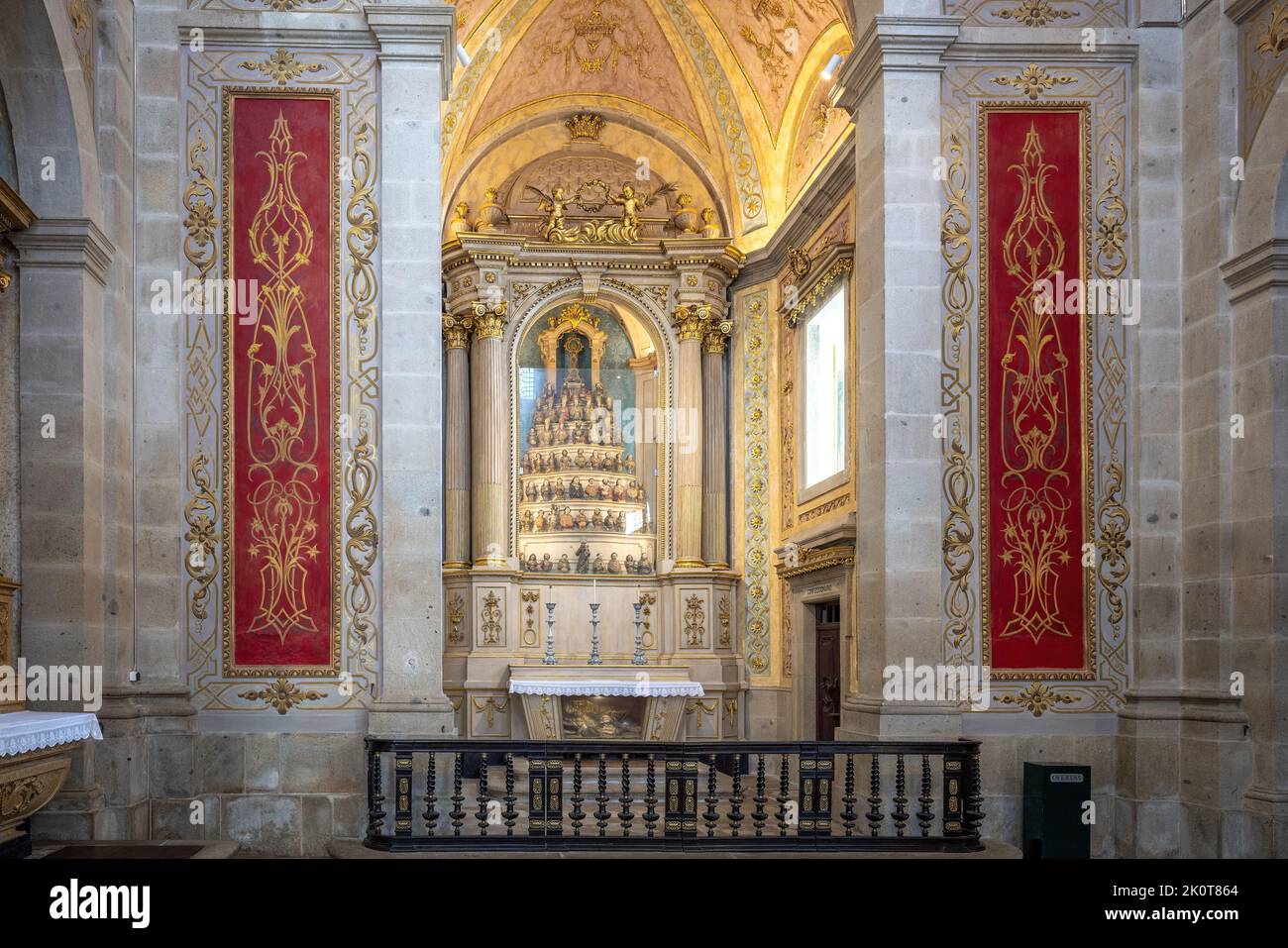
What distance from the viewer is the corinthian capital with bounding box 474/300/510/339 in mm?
16594

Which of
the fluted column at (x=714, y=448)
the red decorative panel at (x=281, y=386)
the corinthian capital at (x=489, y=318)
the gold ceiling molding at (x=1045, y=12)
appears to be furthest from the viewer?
the fluted column at (x=714, y=448)

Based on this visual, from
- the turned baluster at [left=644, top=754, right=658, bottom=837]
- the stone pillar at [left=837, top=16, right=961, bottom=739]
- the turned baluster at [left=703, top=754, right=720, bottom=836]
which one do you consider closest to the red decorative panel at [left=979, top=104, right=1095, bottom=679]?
the stone pillar at [left=837, top=16, right=961, bottom=739]

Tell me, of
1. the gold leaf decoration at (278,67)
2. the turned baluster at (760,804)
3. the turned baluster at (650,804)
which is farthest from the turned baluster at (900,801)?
the gold leaf decoration at (278,67)

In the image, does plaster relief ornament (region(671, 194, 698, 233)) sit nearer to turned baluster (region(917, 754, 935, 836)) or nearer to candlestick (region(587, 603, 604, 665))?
candlestick (region(587, 603, 604, 665))

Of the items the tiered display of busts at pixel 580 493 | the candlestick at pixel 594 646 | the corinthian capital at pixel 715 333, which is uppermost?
the corinthian capital at pixel 715 333

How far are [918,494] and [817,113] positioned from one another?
6276mm

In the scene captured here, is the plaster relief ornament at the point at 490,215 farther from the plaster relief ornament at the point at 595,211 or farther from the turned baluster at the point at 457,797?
the turned baluster at the point at 457,797

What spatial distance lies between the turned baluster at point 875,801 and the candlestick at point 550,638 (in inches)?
269

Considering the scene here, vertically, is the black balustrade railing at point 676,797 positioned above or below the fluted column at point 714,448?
below

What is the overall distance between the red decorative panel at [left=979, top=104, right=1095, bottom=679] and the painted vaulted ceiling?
471 centimetres

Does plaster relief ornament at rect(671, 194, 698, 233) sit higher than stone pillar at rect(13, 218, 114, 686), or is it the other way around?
plaster relief ornament at rect(671, 194, 698, 233)

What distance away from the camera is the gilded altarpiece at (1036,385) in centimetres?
1016

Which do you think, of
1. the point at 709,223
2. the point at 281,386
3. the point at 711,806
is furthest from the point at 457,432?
the point at 711,806

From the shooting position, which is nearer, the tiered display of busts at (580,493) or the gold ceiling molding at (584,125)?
the tiered display of busts at (580,493)
